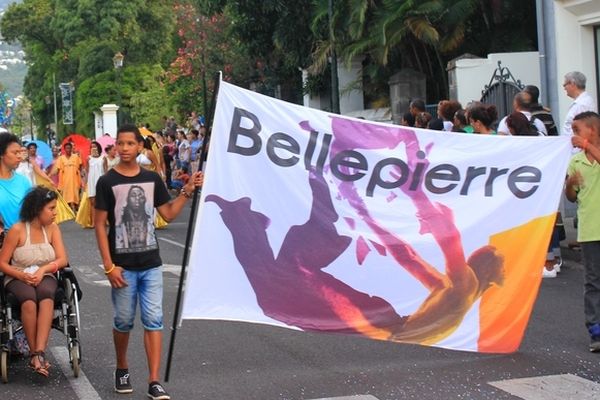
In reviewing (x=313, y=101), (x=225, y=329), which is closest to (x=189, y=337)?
(x=225, y=329)

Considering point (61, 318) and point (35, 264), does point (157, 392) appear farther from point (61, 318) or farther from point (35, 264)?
point (35, 264)

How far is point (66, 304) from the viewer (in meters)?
7.39

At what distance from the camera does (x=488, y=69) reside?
19719 mm

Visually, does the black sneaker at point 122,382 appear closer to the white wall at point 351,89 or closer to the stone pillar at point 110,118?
the white wall at point 351,89

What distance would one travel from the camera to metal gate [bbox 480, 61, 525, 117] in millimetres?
17484

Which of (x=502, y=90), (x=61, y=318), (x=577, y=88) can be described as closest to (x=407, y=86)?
(x=502, y=90)

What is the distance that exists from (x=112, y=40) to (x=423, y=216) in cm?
5955

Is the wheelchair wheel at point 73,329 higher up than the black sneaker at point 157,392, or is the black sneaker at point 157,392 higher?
the wheelchair wheel at point 73,329

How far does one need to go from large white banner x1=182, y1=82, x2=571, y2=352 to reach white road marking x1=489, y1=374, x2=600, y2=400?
577mm

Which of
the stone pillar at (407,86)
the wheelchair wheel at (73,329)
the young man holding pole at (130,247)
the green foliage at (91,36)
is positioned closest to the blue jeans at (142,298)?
the young man holding pole at (130,247)

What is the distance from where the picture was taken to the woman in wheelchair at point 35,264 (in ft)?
23.4

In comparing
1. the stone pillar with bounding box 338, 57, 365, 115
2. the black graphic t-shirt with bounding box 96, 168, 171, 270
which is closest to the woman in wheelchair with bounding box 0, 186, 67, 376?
the black graphic t-shirt with bounding box 96, 168, 171, 270

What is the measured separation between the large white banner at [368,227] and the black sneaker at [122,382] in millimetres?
578

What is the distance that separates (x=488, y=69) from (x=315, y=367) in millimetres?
13277
